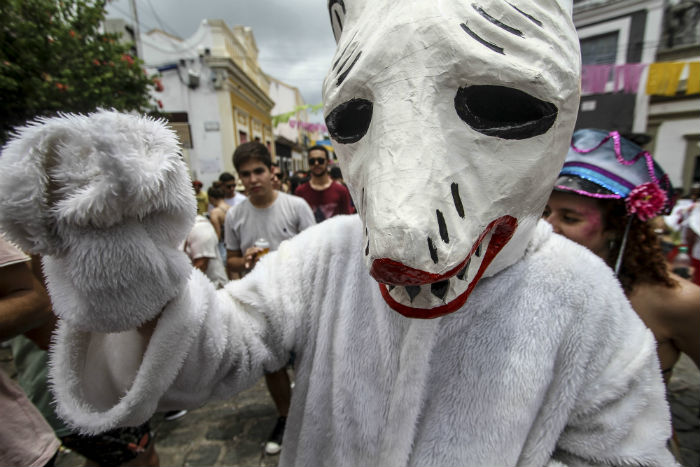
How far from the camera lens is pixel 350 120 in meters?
0.63

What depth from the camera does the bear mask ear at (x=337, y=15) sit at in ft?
2.30

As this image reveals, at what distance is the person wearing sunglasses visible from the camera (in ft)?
12.2

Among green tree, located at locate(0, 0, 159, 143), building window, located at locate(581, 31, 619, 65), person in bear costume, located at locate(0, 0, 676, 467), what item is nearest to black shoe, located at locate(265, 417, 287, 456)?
person in bear costume, located at locate(0, 0, 676, 467)

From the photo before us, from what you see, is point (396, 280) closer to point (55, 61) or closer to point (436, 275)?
point (436, 275)

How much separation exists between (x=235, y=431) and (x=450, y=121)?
108 inches

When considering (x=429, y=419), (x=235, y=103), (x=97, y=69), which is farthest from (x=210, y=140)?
(x=429, y=419)

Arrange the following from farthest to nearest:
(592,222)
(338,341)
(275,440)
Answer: (275,440) → (592,222) → (338,341)

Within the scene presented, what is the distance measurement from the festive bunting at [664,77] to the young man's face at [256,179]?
11.5 m

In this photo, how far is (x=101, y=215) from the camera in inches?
22.4

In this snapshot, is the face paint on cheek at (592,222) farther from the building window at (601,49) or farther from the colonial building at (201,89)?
the building window at (601,49)

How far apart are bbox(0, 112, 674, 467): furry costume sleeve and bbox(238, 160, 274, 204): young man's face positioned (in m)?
2.00

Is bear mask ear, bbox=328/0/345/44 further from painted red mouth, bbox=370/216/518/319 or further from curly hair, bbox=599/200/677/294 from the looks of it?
curly hair, bbox=599/200/677/294

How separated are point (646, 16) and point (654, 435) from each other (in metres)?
15.4

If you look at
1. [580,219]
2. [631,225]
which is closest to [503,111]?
[580,219]
